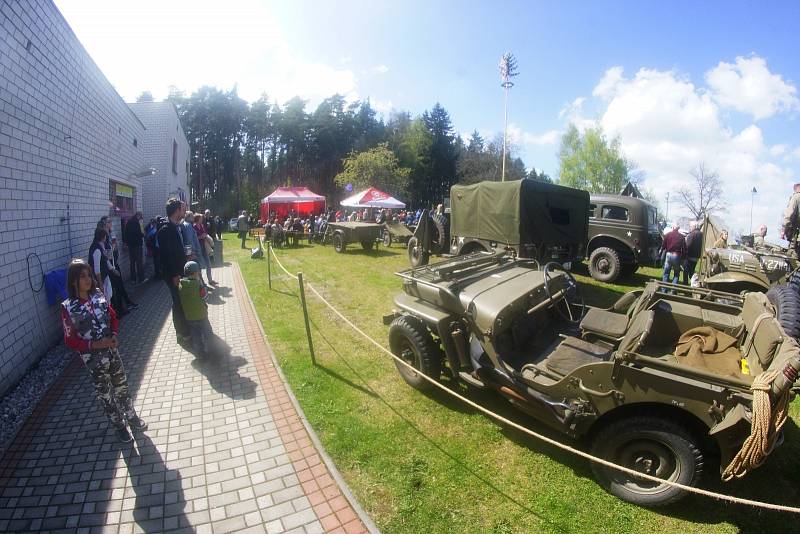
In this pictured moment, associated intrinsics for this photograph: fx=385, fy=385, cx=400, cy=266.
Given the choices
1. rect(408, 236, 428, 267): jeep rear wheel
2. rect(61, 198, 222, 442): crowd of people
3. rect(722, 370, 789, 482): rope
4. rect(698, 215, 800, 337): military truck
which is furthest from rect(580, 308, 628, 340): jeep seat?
rect(408, 236, 428, 267): jeep rear wheel

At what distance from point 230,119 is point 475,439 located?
149 ft

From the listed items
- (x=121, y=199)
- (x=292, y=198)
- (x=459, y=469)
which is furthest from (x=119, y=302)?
(x=292, y=198)

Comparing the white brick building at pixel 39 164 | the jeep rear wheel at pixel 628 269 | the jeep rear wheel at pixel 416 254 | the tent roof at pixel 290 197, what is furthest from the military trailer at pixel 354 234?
the jeep rear wheel at pixel 628 269

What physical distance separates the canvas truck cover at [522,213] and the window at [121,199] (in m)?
8.38

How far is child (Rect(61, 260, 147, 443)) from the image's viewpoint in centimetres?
329

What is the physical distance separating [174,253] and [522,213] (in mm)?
6630

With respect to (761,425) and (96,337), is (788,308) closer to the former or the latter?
(761,425)

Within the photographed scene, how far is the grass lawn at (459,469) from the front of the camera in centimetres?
283

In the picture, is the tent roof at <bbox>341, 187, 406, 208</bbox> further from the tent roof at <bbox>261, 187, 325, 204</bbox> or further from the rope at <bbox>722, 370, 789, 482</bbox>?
the rope at <bbox>722, 370, 789, 482</bbox>

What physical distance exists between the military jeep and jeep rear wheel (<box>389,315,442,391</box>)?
0.04ft

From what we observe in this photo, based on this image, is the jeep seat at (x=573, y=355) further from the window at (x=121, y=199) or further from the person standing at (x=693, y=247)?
the window at (x=121, y=199)

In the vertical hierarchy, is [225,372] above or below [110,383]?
below

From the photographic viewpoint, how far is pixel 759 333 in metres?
2.91

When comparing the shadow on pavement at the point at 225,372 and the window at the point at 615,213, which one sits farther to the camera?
the window at the point at 615,213
